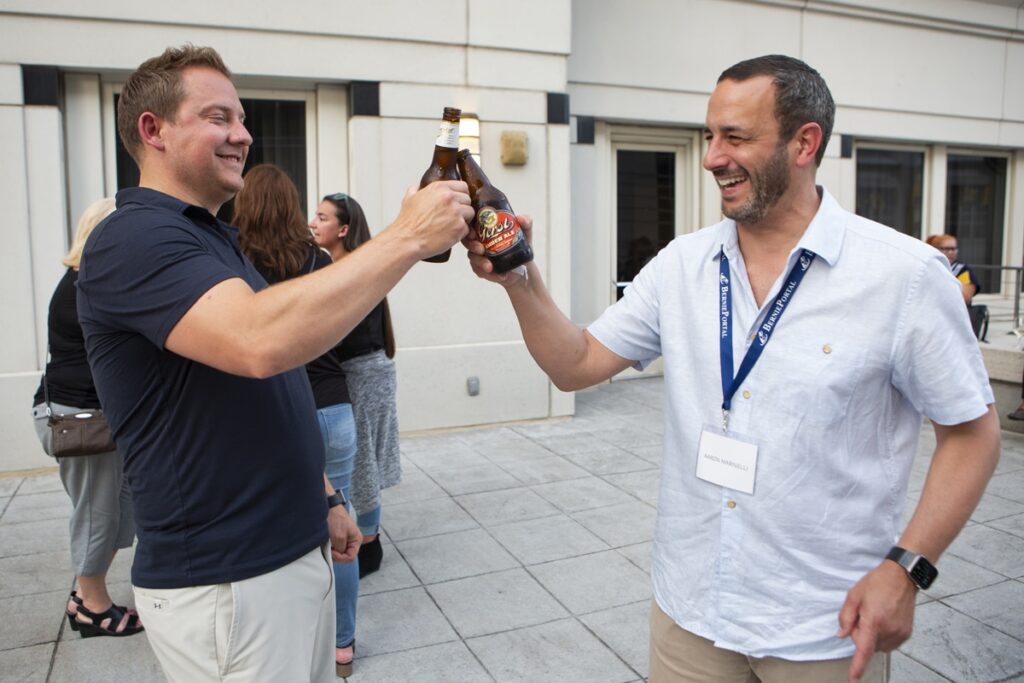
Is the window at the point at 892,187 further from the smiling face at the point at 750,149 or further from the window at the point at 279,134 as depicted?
the smiling face at the point at 750,149

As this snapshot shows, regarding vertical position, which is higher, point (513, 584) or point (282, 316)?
point (282, 316)

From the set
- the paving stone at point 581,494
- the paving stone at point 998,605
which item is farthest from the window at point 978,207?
the paving stone at point 998,605

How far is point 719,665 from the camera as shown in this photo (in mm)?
1963

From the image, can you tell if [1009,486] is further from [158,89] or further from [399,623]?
[158,89]

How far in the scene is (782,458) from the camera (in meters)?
1.84

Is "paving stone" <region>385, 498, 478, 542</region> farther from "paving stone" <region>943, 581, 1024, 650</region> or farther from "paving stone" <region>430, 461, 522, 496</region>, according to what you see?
"paving stone" <region>943, 581, 1024, 650</region>

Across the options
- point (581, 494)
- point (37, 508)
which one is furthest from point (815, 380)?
point (37, 508)

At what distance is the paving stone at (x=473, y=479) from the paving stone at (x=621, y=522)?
0.81 metres

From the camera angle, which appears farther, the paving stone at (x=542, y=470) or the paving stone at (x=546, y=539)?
the paving stone at (x=542, y=470)

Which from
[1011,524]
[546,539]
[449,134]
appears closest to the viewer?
[449,134]

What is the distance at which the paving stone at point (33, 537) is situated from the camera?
4.76 metres

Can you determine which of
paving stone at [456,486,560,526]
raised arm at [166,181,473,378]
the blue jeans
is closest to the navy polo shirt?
raised arm at [166,181,473,378]

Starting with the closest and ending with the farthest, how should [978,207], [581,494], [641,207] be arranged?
[581,494] < [641,207] < [978,207]

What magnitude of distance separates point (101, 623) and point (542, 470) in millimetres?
3312
